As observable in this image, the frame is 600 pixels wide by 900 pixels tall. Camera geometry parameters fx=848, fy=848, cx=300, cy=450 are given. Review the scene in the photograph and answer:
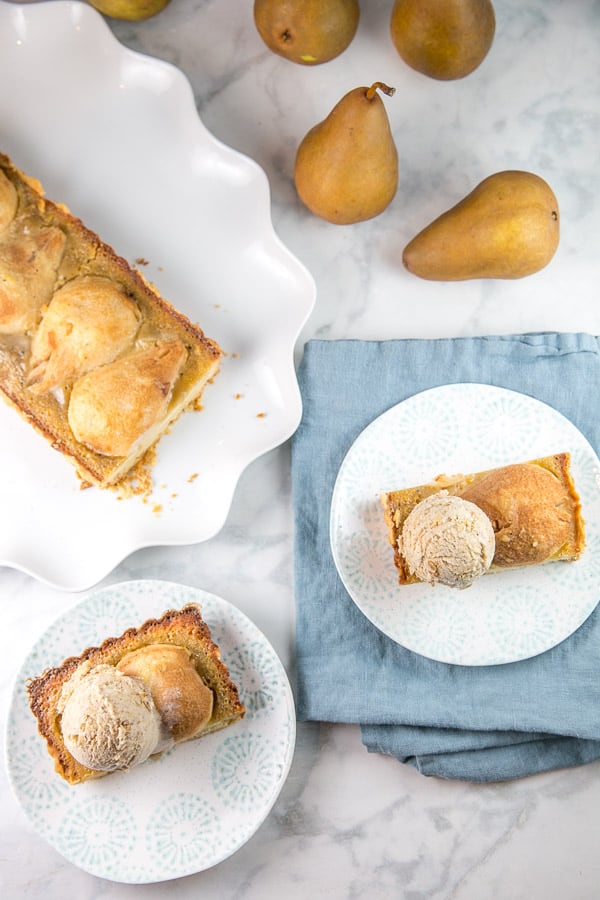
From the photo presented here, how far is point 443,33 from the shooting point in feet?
6.38

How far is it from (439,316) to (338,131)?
0.54 metres

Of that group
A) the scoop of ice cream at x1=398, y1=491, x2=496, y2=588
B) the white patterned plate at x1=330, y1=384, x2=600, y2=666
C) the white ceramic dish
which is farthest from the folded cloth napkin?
the scoop of ice cream at x1=398, y1=491, x2=496, y2=588

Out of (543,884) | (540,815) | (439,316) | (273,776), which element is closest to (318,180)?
(439,316)

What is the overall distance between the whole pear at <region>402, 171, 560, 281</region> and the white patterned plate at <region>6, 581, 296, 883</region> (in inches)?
38.8

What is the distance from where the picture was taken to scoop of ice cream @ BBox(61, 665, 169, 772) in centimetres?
176

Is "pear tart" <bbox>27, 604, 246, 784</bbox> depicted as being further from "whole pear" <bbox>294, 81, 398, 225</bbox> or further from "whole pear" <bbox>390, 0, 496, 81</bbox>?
"whole pear" <bbox>390, 0, 496, 81</bbox>

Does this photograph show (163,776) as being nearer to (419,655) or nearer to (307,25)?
(419,655)

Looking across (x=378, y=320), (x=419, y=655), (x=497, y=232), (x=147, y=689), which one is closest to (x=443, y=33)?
(x=497, y=232)

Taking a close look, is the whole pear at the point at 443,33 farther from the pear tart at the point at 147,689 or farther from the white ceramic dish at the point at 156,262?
the pear tart at the point at 147,689

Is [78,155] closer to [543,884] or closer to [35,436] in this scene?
[35,436]

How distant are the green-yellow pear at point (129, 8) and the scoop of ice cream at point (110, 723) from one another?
1.53 metres

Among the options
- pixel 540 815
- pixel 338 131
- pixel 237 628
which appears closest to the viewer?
pixel 338 131

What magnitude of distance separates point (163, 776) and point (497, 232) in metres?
1.49

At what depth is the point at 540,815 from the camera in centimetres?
214
